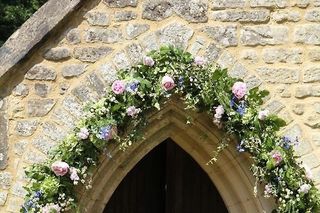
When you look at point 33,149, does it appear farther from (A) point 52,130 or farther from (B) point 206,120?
(B) point 206,120

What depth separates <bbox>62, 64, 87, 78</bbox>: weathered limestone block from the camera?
16.7ft

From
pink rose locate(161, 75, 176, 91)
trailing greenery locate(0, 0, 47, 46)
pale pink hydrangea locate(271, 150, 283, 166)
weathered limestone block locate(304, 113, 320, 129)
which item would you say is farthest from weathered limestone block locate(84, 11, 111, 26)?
trailing greenery locate(0, 0, 47, 46)

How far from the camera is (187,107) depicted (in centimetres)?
505

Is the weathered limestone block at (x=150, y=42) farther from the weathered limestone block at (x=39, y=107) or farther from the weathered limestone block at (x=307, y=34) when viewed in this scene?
the weathered limestone block at (x=307, y=34)

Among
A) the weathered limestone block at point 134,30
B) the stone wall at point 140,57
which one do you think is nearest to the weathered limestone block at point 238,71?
the stone wall at point 140,57

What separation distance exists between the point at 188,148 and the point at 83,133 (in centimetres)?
101

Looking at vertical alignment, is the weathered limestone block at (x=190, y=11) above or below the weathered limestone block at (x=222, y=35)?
above

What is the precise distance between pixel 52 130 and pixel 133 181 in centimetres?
183

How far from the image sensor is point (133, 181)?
6684mm

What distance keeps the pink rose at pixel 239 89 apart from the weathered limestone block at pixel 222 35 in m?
0.37

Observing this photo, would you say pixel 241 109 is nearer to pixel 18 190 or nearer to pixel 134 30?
pixel 134 30

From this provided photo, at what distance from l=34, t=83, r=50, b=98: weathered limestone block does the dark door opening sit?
74.3 inches

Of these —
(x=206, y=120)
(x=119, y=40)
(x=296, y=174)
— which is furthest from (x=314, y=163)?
(x=119, y=40)

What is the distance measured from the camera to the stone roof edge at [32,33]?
4984 mm
